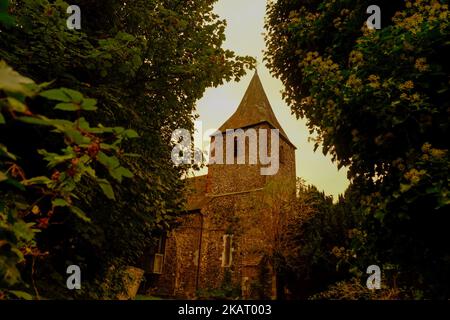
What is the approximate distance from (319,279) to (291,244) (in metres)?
2.93

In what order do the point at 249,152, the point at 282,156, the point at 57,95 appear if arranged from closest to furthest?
1. the point at 57,95
2. the point at 249,152
3. the point at 282,156

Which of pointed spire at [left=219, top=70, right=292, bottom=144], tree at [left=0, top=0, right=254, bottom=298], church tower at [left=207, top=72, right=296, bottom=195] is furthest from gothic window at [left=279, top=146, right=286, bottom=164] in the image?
tree at [left=0, top=0, right=254, bottom=298]

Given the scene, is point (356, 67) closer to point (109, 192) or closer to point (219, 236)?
point (109, 192)

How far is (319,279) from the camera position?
2183cm

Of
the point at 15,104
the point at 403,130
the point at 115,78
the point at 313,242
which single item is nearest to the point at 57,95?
the point at 15,104

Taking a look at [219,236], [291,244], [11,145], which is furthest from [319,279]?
[11,145]

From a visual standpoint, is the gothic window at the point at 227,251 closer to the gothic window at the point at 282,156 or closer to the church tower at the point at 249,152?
the church tower at the point at 249,152

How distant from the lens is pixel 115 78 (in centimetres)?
712

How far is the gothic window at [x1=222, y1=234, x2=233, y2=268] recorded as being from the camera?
28.8 metres

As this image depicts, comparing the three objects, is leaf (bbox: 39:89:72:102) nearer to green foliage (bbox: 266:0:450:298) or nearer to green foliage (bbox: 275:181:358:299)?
green foliage (bbox: 266:0:450:298)

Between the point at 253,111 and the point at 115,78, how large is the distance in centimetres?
2877

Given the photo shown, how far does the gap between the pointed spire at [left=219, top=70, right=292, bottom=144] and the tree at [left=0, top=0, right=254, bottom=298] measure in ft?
81.5

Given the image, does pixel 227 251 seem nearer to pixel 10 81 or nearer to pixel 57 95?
pixel 57 95

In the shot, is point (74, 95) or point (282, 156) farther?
point (282, 156)
